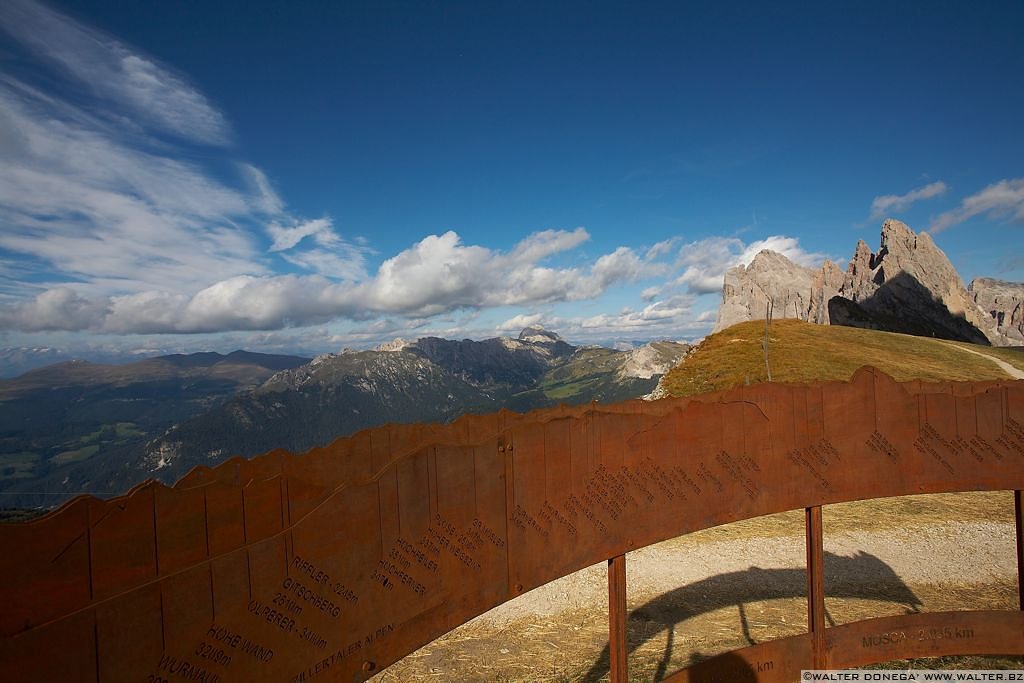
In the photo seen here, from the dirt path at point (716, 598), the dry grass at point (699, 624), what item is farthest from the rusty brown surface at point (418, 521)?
the dirt path at point (716, 598)

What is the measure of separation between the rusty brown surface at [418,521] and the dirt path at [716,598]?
172 inches

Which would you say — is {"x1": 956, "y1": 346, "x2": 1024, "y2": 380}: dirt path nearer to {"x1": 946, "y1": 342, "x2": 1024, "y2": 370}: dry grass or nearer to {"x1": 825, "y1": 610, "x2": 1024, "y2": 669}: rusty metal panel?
{"x1": 946, "y1": 342, "x2": 1024, "y2": 370}: dry grass

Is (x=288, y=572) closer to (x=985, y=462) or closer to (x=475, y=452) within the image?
(x=475, y=452)

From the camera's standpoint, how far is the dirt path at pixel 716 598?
28.9 ft

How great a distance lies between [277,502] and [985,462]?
7013mm

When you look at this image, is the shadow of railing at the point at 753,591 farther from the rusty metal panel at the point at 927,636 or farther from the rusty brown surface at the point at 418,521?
the rusty brown surface at the point at 418,521

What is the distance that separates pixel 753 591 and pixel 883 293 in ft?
445

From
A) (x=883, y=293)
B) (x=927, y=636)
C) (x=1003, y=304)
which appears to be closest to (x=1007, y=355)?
(x=883, y=293)

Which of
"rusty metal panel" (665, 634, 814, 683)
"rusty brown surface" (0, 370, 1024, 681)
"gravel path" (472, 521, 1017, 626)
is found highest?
"rusty brown surface" (0, 370, 1024, 681)

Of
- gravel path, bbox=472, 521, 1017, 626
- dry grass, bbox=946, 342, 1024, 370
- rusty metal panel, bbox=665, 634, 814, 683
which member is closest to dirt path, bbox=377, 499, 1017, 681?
gravel path, bbox=472, 521, 1017, 626

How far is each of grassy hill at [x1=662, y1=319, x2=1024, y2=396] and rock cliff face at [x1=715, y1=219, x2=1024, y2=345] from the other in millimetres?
46205

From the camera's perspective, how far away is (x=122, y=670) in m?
1.94

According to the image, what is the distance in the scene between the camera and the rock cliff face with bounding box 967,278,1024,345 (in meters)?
171

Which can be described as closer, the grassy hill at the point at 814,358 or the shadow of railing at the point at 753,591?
the shadow of railing at the point at 753,591
